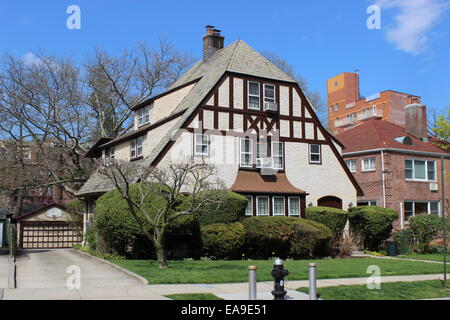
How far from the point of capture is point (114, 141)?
1138 inches

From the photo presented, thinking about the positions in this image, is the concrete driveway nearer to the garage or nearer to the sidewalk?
the sidewalk

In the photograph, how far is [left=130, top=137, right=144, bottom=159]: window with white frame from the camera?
2641cm

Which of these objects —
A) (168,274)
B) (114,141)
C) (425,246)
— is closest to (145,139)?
(114,141)

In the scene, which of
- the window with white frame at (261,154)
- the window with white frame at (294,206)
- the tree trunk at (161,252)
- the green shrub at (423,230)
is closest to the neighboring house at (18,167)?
the window with white frame at (261,154)

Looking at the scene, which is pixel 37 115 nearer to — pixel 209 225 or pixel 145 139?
pixel 145 139

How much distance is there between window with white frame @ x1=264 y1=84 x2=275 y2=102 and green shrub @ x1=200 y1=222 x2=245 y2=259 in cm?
839

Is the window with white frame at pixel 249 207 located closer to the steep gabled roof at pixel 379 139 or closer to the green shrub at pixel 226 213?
the green shrub at pixel 226 213

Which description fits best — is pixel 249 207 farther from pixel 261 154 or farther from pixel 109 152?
pixel 109 152

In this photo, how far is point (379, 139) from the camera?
32875 millimetres

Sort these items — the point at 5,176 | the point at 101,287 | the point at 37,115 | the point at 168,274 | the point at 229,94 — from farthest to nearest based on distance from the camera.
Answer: the point at 37,115 < the point at 5,176 < the point at 229,94 < the point at 168,274 < the point at 101,287

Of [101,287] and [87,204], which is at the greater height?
[87,204]

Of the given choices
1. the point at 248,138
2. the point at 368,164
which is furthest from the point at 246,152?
the point at 368,164

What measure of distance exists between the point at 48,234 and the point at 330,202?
59.5 feet

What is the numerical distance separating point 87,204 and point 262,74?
1280 centimetres
